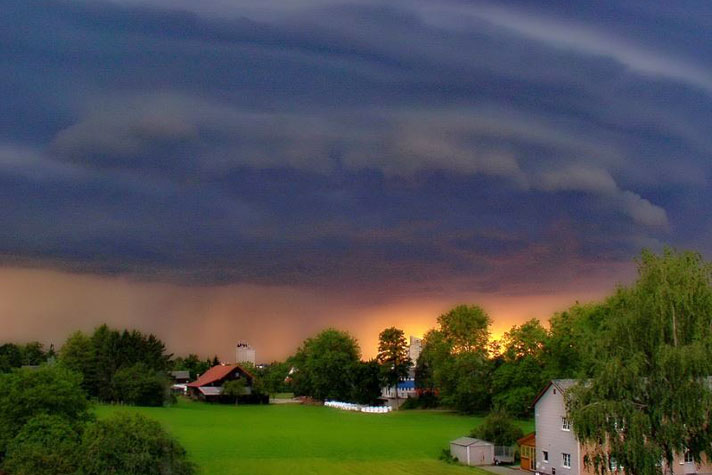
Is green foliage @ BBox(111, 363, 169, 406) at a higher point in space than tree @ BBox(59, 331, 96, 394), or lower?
lower

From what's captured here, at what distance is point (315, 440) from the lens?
6800cm

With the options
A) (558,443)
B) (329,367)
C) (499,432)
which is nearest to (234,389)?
(329,367)

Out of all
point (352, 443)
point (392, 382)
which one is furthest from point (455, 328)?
point (352, 443)

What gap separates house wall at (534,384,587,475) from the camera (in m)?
47.5

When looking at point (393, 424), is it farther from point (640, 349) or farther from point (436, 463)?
point (640, 349)

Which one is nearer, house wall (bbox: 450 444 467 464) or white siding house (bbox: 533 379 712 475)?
white siding house (bbox: 533 379 712 475)

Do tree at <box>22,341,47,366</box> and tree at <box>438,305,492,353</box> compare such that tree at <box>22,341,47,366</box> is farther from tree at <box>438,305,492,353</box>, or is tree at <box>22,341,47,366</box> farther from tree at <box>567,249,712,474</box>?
tree at <box>567,249,712,474</box>

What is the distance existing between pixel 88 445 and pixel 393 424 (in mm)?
53317

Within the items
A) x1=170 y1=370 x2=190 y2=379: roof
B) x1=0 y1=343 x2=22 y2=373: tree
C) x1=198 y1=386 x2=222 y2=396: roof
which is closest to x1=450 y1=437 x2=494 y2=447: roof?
x1=198 y1=386 x2=222 y2=396: roof

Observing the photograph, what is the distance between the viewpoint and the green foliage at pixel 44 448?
3997 centimetres

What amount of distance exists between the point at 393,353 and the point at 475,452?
78050mm

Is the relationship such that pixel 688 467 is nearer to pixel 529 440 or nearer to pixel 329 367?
pixel 529 440

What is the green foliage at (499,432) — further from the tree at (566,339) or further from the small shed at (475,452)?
the tree at (566,339)

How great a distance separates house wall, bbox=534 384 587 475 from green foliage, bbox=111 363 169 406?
7434 centimetres
